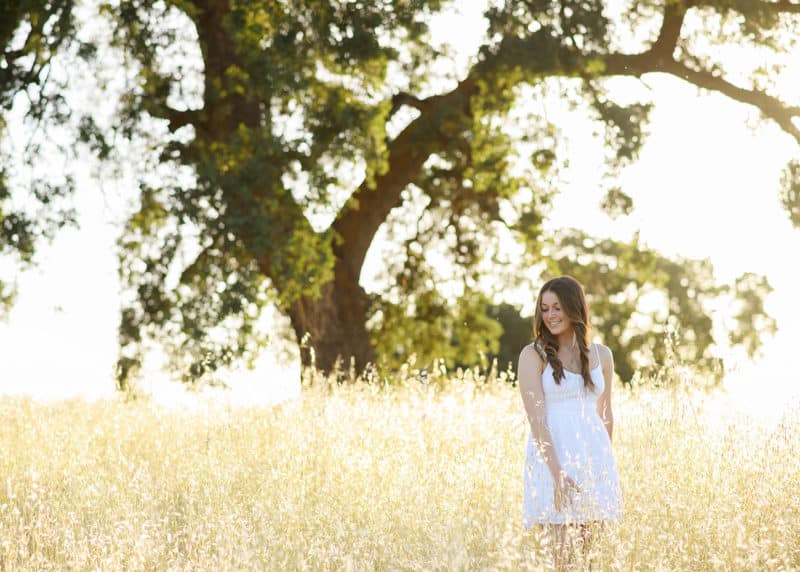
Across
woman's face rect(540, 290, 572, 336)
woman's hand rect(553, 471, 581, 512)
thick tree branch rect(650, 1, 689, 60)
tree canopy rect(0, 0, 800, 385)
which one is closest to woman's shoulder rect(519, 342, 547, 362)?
woman's face rect(540, 290, 572, 336)

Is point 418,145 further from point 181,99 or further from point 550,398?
point 550,398

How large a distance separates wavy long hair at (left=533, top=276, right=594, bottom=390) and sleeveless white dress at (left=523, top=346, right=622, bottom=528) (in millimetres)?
45

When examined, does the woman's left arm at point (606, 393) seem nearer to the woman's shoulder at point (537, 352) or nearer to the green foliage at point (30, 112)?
the woman's shoulder at point (537, 352)

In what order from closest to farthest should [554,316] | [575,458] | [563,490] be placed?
[563,490] < [575,458] < [554,316]

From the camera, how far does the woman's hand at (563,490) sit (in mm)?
5496

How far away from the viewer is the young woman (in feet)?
18.2

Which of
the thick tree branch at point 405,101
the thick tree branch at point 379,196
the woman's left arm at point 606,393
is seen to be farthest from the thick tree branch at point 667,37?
the woman's left arm at point 606,393

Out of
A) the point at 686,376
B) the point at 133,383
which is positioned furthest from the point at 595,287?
the point at 686,376

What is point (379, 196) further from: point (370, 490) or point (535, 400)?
point (535, 400)

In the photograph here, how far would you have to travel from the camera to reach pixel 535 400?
18.5 ft

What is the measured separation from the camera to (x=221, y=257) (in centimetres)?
1389

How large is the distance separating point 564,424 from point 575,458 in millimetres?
197

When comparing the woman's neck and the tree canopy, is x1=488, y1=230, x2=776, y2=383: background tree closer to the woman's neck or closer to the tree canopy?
the tree canopy

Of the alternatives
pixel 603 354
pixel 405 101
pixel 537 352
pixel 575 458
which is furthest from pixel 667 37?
pixel 575 458
